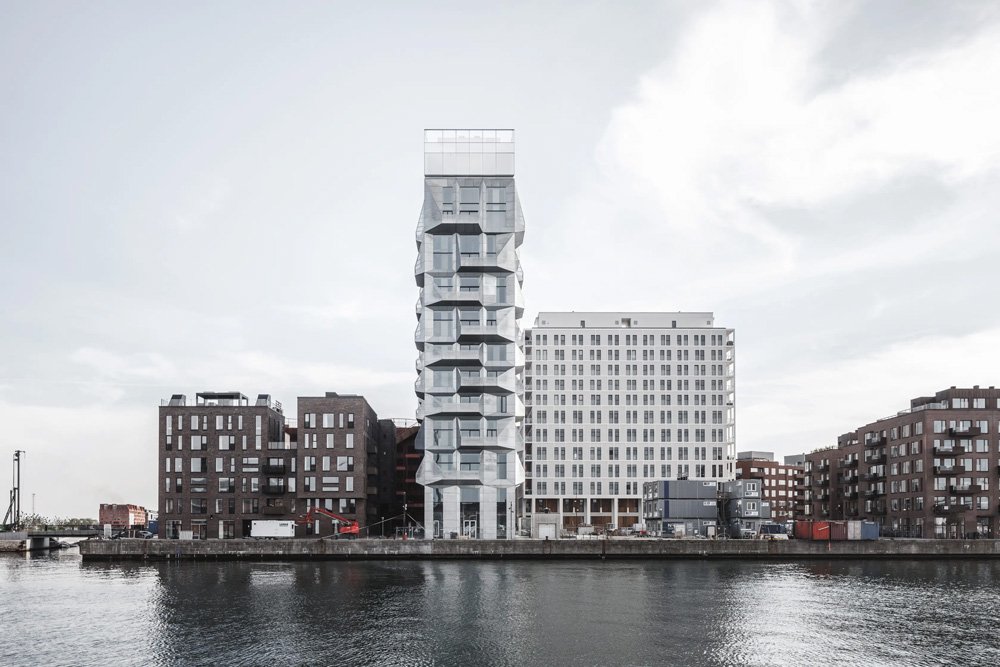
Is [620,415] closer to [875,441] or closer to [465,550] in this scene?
[875,441]

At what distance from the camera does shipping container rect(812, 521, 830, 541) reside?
123500 millimetres

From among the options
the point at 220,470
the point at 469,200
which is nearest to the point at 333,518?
the point at 220,470

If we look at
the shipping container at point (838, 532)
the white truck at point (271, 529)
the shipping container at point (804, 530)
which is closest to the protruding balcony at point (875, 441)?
the shipping container at point (804, 530)

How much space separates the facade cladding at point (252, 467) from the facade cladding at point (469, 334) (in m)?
12.1

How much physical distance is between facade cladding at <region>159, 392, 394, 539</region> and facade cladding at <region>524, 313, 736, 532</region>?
59658mm

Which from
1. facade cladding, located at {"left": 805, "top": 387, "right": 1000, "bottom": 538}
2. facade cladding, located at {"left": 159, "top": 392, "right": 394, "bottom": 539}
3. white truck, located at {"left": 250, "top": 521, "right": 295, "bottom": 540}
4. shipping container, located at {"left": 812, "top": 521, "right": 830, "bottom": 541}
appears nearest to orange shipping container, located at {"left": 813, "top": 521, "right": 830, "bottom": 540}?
shipping container, located at {"left": 812, "top": 521, "right": 830, "bottom": 541}

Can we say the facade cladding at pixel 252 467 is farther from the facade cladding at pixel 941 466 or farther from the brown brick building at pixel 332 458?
the facade cladding at pixel 941 466

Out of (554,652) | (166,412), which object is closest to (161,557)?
(166,412)

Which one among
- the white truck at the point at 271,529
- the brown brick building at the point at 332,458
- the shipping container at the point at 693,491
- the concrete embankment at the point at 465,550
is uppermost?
the brown brick building at the point at 332,458

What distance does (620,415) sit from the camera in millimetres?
188125

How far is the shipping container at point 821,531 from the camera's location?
124 meters

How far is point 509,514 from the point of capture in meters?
126

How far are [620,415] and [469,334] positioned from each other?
2676 inches

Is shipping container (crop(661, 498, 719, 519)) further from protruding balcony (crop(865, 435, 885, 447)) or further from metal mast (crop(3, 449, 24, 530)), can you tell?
metal mast (crop(3, 449, 24, 530))
